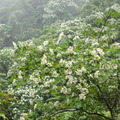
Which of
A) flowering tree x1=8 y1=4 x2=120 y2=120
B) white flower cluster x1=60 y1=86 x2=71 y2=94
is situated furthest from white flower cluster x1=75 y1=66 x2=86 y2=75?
white flower cluster x1=60 y1=86 x2=71 y2=94

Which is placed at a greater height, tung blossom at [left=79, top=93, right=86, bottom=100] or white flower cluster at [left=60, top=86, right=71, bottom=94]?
white flower cluster at [left=60, top=86, right=71, bottom=94]

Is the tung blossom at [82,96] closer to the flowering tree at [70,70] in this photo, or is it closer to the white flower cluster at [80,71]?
the flowering tree at [70,70]

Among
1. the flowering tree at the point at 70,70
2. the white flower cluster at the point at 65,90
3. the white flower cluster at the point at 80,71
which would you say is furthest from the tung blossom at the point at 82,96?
the white flower cluster at the point at 80,71

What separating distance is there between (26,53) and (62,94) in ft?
3.06

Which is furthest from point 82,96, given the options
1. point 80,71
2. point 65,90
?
point 80,71

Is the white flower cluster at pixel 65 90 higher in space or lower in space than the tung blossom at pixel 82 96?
higher

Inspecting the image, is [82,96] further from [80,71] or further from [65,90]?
[80,71]

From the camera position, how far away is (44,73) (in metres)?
2.50

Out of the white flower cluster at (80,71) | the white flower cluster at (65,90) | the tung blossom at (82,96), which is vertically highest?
the white flower cluster at (80,71)

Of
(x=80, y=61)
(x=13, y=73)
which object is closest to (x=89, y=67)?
(x=80, y=61)

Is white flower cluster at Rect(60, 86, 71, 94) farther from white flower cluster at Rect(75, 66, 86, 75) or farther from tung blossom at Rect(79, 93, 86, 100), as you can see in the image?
white flower cluster at Rect(75, 66, 86, 75)

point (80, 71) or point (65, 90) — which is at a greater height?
point (80, 71)

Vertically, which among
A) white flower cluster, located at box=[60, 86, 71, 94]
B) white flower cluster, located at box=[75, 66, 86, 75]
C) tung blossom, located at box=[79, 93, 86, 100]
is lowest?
tung blossom, located at box=[79, 93, 86, 100]

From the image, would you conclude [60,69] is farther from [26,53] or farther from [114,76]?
[114,76]
